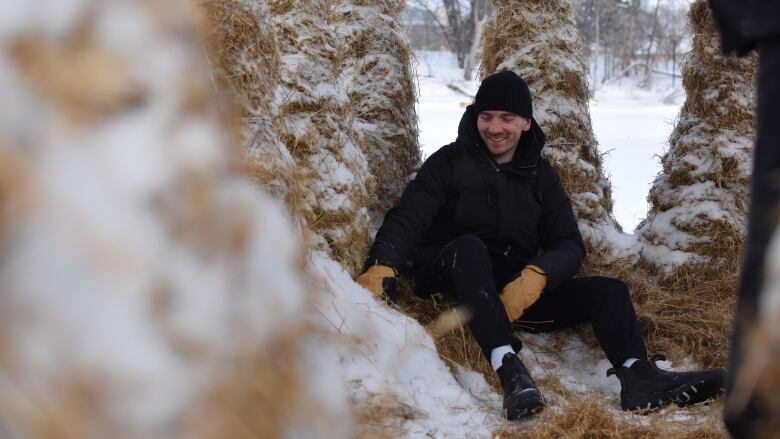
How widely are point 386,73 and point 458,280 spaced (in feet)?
A: 5.67

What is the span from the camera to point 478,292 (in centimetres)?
283

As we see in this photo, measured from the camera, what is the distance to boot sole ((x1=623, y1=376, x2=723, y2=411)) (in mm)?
2650

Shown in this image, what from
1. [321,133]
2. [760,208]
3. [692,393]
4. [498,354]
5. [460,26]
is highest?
[760,208]

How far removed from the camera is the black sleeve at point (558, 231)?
3.24 meters

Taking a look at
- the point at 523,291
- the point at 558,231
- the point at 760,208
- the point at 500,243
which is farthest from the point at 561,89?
the point at 760,208

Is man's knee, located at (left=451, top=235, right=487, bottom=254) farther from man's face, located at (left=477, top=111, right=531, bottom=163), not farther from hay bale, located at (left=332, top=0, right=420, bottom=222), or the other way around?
hay bale, located at (left=332, top=0, right=420, bottom=222)

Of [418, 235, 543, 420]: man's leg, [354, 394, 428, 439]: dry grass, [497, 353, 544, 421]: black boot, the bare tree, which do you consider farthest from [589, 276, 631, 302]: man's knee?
the bare tree

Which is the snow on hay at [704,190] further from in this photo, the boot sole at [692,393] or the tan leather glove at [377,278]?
the tan leather glove at [377,278]

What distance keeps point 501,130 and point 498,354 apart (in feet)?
3.55

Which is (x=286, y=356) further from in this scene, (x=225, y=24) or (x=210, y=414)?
(x=225, y=24)

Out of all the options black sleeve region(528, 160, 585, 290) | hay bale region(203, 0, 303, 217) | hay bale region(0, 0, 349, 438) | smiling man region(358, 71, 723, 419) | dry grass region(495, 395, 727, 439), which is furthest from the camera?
black sleeve region(528, 160, 585, 290)

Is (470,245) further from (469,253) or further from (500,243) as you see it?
(500,243)

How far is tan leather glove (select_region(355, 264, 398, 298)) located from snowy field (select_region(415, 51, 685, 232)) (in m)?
1.59

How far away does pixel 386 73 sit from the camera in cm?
427
